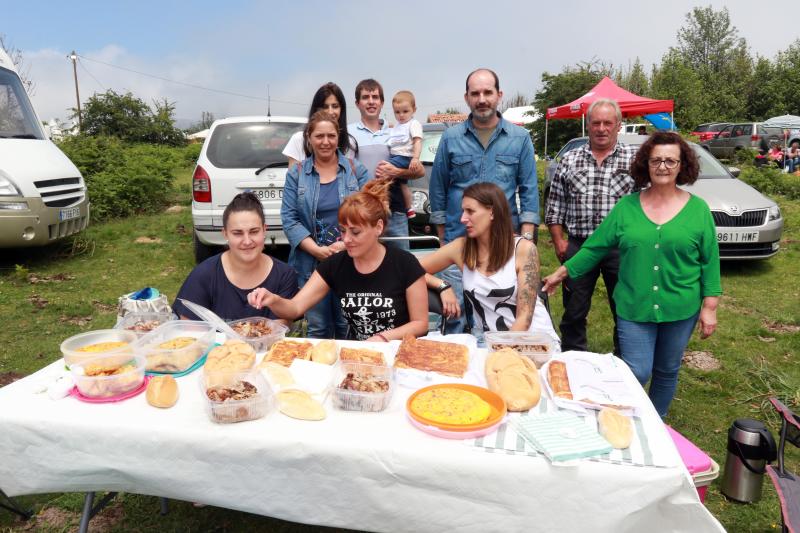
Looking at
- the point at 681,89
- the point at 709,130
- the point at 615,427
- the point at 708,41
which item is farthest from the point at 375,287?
the point at 708,41

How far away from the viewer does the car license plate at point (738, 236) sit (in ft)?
21.1

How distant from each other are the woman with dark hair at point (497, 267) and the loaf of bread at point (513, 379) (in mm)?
743

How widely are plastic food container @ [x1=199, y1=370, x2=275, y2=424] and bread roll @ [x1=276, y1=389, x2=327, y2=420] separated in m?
0.05

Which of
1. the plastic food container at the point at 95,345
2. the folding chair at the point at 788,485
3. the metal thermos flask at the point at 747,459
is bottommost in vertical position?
the metal thermos flask at the point at 747,459

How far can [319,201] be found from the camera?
3393mm

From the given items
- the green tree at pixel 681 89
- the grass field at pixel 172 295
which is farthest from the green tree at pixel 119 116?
the green tree at pixel 681 89

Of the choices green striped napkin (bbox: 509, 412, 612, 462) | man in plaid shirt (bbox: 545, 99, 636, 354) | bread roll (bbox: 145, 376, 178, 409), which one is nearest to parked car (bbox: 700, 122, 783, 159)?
man in plaid shirt (bbox: 545, 99, 636, 354)

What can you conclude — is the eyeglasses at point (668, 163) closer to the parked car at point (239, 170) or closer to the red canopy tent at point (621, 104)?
the parked car at point (239, 170)

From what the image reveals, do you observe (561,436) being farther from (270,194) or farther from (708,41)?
(708,41)

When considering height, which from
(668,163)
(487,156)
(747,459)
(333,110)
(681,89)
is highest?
(681,89)

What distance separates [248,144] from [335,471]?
17.1 ft

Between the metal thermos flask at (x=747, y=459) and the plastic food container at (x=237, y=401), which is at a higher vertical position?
the plastic food container at (x=237, y=401)

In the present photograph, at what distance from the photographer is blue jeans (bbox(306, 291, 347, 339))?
3.29 meters

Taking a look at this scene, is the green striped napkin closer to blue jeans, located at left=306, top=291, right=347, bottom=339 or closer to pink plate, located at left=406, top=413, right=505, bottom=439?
pink plate, located at left=406, top=413, right=505, bottom=439
